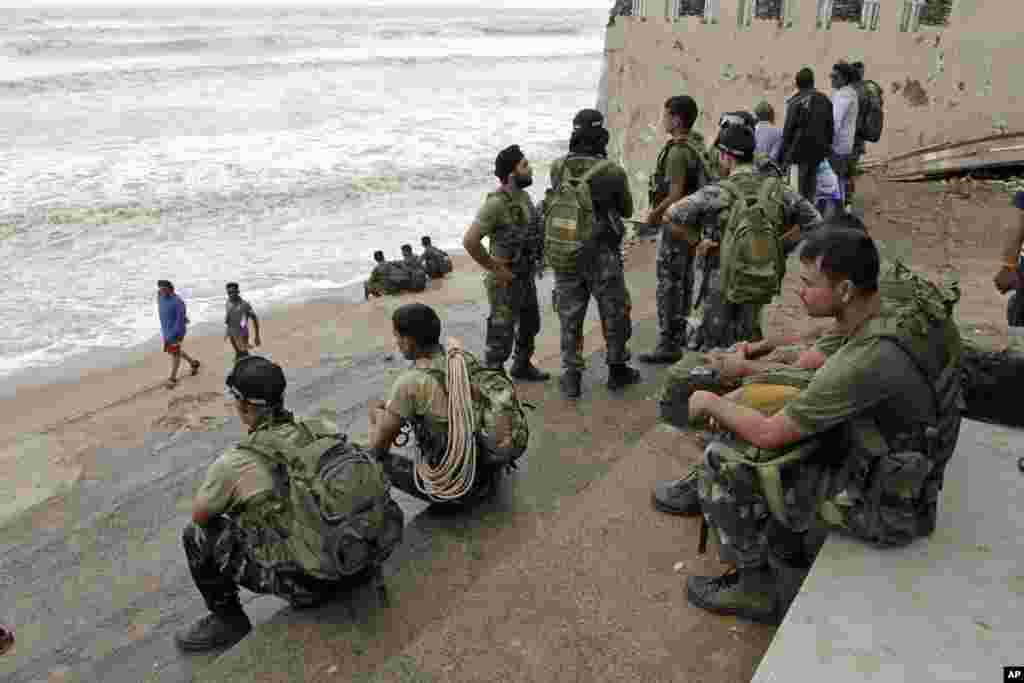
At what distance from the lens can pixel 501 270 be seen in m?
5.37

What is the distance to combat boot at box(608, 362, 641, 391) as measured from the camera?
5656mm

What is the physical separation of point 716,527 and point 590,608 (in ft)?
2.00

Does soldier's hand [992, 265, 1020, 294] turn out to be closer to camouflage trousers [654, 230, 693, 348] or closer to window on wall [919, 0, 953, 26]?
camouflage trousers [654, 230, 693, 348]

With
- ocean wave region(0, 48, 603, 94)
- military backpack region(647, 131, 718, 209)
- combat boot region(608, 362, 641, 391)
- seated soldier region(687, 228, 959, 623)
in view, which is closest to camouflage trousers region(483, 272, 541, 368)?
combat boot region(608, 362, 641, 391)

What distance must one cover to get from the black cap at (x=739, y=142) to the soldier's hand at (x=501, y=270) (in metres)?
1.58

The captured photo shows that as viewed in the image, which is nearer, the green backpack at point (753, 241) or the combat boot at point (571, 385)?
the green backpack at point (753, 241)

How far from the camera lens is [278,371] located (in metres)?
3.36

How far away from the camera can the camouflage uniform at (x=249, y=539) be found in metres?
3.25

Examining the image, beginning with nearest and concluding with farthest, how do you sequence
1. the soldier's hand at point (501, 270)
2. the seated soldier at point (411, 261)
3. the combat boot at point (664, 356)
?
the soldier's hand at point (501, 270) → the combat boot at point (664, 356) → the seated soldier at point (411, 261)

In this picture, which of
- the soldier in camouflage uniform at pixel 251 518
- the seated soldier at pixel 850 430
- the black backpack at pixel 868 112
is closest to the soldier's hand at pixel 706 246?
the seated soldier at pixel 850 430

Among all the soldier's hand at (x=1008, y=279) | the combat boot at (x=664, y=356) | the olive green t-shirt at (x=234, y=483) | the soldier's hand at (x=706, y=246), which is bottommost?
the combat boot at (x=664, y=356)

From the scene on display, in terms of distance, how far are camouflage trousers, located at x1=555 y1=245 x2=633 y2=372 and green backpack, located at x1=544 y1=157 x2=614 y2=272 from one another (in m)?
0.13

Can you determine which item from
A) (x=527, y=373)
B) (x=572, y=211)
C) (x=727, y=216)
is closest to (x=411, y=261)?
(x=527, y=373)

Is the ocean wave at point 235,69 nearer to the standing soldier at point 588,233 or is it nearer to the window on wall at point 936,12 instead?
the window on wall at point 936,12
